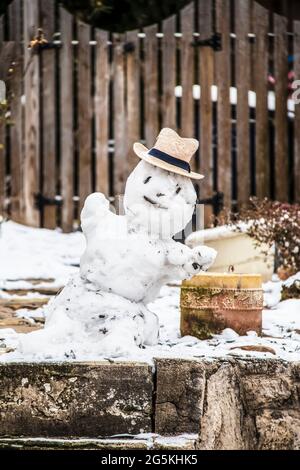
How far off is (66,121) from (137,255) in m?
4.22

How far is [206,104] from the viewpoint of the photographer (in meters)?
7.24

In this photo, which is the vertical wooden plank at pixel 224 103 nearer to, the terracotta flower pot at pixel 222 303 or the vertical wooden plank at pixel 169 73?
the vertical wooden plank at pixel 169 73

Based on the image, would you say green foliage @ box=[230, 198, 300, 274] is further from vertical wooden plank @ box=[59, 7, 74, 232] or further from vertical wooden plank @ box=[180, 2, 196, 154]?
vertical wooden plank @ box=[59, 7, 74, 232]

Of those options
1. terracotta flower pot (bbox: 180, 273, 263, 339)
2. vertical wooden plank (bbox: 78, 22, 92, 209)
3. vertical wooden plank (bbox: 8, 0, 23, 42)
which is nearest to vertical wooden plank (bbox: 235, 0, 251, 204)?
vertical wooden plank (bbox: 78, 22, 92, 209)

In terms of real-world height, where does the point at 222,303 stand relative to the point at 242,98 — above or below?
below

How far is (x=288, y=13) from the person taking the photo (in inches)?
407

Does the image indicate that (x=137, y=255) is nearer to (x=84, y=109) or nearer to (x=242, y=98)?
(x=84, y=109)

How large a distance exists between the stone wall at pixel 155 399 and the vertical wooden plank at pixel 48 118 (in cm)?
444

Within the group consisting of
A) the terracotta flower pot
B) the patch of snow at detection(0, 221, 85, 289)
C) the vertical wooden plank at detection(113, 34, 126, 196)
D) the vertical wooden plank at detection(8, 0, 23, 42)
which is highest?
the vertical wooden plank at detection(8, 0, 23, 42)

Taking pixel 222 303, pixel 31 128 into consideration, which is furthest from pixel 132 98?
pixel 222 303

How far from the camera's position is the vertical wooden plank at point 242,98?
7.25m

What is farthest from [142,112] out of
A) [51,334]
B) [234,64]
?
[51,334]

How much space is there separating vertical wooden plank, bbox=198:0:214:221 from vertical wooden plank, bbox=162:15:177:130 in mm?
258

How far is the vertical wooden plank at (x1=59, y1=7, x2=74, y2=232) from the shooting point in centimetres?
714
